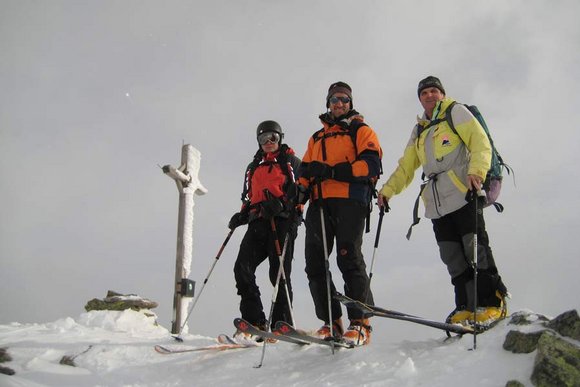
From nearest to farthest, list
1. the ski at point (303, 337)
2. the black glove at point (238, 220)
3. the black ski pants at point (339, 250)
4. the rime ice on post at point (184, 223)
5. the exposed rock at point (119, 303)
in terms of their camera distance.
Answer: the ski at point (303, 337)
the black ski pants at point (339, 250)
the black glove at point (238, 220)
the rime ice on post at point (184, 223)
the exposed rock at point (119, 303)

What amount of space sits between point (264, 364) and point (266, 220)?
2.36 m

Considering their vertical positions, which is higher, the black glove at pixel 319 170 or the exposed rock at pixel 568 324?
the black glove at pixel 319 170

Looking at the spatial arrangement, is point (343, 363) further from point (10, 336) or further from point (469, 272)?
point (10, 336)

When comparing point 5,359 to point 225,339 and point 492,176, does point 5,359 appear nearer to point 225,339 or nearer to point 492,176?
point 225,339

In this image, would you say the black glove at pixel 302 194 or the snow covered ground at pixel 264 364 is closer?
→ the snow covered ground at pixel 264 364

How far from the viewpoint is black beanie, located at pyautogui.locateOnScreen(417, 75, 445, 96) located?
5.11m

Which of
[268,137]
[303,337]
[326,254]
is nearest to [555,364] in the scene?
[303,337]

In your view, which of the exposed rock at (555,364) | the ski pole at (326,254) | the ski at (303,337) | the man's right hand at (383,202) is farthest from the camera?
the man's right hand at (383,202)

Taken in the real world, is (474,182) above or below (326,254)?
above

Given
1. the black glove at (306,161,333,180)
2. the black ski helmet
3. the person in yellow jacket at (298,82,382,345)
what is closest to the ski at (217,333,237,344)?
the person in yellow jacket at (298,82,382,345)

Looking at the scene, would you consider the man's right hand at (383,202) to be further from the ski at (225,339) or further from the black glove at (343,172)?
the ski at (225,339)

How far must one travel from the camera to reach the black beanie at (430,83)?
5105 millimetres

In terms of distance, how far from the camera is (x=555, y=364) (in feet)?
8.87

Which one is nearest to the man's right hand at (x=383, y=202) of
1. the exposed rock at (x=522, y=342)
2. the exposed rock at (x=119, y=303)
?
the exposed rock at (x=522, y=342)
